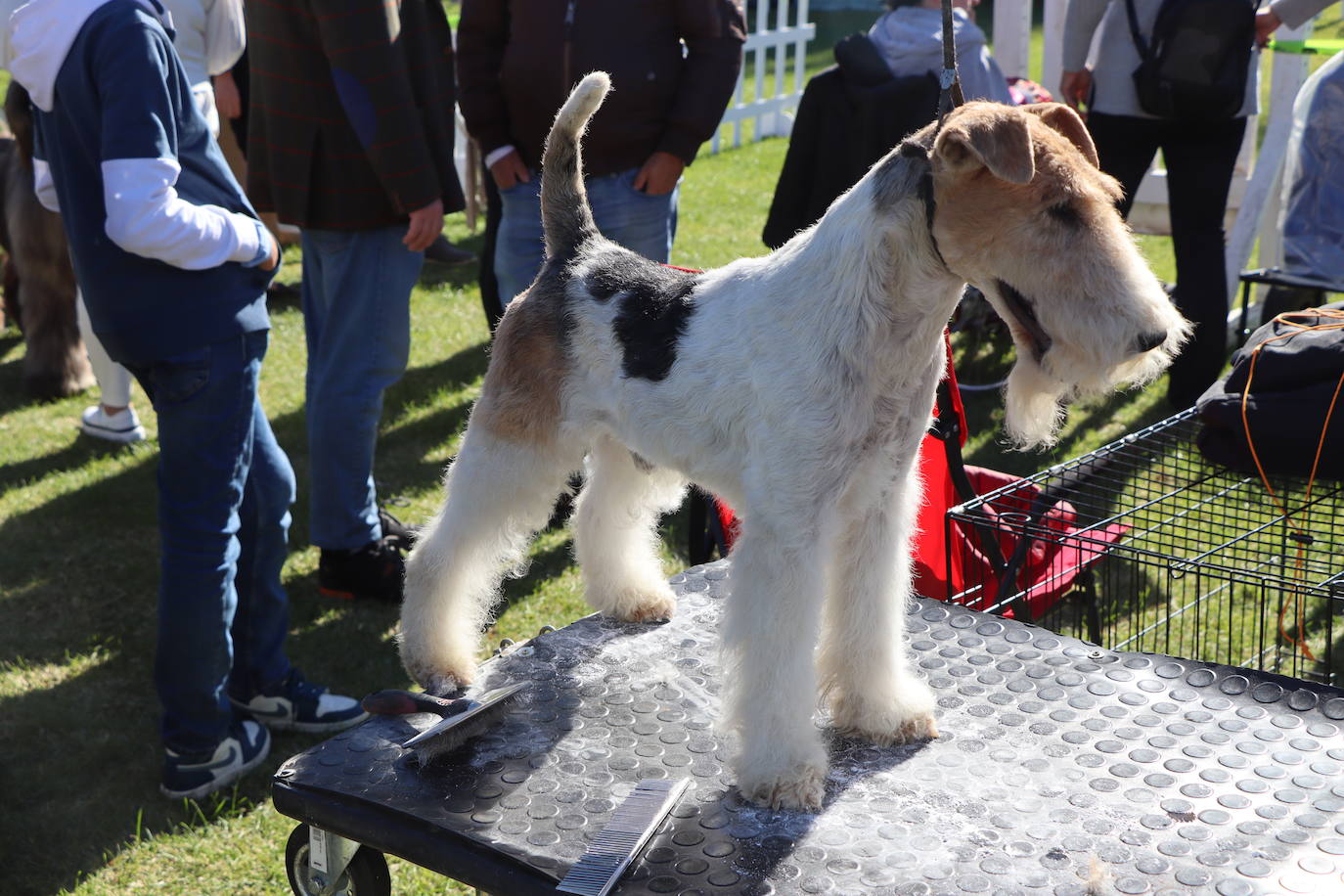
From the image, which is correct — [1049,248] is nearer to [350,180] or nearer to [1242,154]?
[350,180]

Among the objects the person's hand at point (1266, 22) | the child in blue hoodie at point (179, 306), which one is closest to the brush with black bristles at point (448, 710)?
the child in blue hoodie at point (179, 306)

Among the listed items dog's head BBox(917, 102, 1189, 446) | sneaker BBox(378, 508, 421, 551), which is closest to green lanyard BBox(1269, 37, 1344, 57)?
dog's head BBox(917, 102, 1189, 446)

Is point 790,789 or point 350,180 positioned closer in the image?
point 790,789

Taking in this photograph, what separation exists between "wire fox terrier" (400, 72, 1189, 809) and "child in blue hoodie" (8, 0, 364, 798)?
623 millimetres

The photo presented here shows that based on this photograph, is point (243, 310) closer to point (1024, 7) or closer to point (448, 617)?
point (448, 617)

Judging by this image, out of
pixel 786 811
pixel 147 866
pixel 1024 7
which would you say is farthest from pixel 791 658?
pixel 1024 7

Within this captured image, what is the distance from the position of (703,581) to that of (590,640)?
50cm

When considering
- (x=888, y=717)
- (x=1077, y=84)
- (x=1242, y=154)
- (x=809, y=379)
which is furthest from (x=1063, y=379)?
(x=1242, y=154)

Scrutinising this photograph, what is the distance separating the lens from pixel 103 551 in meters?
5.02

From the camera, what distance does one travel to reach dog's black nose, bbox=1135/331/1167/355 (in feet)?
6.82

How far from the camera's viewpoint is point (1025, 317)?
2.23 metres

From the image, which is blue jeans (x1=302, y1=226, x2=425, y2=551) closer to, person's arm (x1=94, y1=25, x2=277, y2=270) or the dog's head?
person's arm (x1=94, y1=25, x2=277, y2=270)

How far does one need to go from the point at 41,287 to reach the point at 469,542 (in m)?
4.21

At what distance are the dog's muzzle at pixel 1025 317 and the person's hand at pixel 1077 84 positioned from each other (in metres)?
4.01
